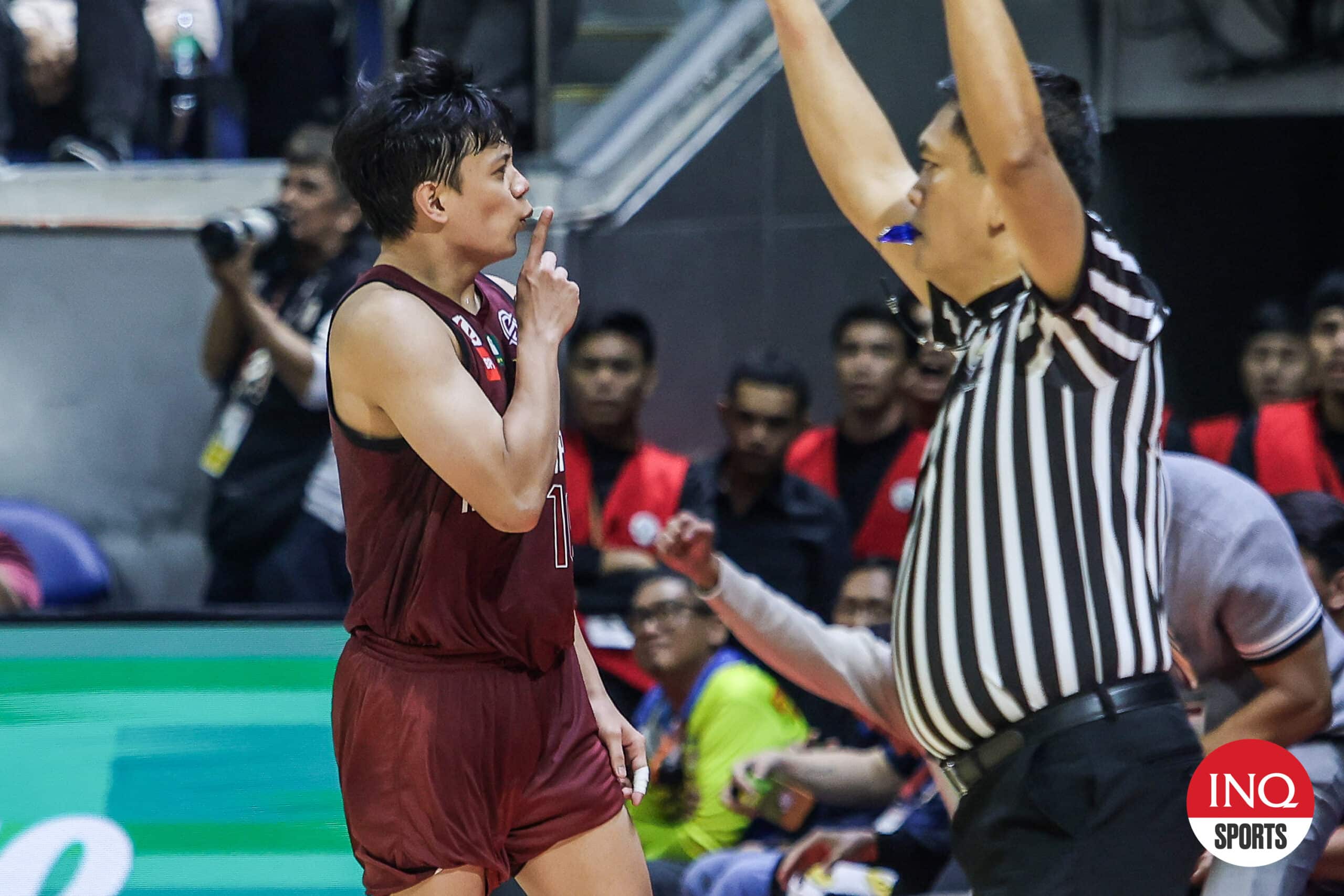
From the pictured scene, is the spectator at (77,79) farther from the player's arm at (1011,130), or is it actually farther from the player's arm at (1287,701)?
the player's arm at (1011,130)

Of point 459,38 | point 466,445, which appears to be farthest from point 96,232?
point 466,445

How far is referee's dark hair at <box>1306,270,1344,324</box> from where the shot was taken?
5.47m

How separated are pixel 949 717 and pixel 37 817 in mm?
2318

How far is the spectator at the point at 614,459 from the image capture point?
5.24 m

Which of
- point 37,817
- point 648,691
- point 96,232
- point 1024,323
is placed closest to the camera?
point 1024,323

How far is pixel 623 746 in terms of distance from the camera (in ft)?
10.0

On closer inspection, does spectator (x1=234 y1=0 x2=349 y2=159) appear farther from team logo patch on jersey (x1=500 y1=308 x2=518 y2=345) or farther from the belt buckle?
the belt buckle

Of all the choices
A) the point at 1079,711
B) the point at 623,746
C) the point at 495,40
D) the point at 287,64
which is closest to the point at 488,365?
the point at 623,746

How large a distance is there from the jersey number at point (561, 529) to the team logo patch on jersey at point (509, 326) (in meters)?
0.25

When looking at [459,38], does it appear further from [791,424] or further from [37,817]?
[37,817]

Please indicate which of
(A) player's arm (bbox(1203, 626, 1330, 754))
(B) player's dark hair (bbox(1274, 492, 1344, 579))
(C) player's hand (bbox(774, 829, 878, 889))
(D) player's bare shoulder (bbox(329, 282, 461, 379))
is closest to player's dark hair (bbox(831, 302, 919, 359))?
(B) player's dark hair (bbox(1274, 492, 1344, 579))

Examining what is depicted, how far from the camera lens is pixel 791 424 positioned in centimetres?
539

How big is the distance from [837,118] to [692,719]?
206 centimetres

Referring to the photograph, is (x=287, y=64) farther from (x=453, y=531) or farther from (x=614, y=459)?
(x=453, y=531)
